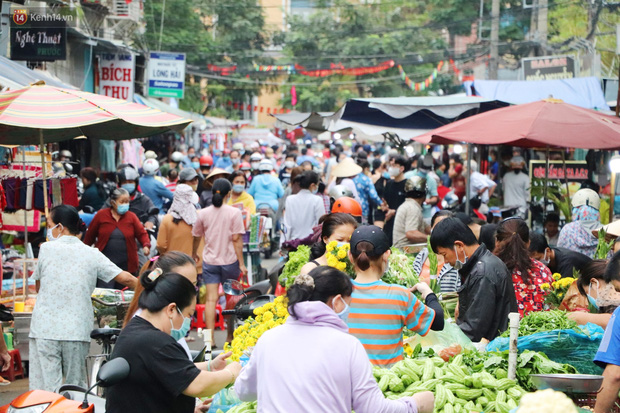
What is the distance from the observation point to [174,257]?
186 inches

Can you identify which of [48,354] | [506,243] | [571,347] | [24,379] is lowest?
[24,379]

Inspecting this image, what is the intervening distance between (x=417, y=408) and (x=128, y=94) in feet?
66.4

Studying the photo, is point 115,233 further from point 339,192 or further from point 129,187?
point 339,192

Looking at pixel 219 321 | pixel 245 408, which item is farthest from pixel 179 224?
pixel 245 408

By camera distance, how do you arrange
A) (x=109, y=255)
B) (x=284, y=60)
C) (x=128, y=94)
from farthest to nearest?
(x=284, y=60)
(x=128, y=94)
(x=109, y=255)

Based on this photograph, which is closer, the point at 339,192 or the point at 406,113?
the point at 339,192

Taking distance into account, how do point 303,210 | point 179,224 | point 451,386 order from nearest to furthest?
1. point 451,386
2. point 179,224
3. point 303,210

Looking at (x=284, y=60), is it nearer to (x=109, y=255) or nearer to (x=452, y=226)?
(x=109, y=255)

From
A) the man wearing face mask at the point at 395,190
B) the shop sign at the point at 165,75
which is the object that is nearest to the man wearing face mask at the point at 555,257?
the man wearing face mask at the point at 395,190

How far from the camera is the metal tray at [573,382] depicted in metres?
4.55

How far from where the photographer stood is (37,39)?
14.9 metres

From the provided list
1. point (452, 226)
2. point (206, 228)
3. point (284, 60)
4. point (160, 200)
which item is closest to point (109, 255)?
point (206, 228)

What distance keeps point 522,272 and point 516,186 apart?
10383 millimetres

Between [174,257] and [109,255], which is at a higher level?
[174,257]
